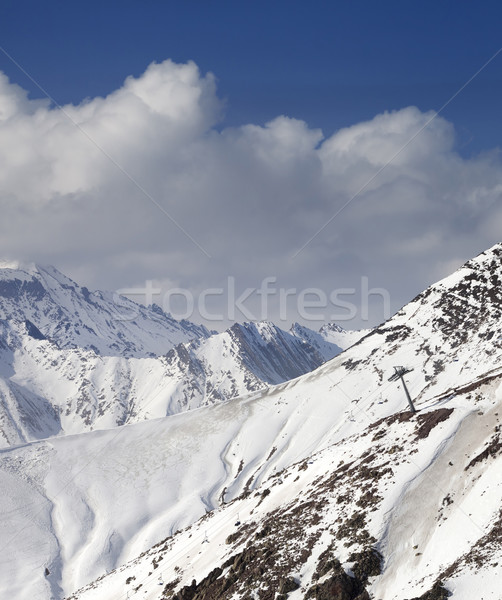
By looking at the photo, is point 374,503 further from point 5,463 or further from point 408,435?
point 5,463

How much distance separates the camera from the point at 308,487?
45344mm

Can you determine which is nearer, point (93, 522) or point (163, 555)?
point (163, 555)

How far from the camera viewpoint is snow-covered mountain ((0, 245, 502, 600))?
29.0 meters

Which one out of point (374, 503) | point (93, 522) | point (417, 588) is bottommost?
point (417, 588)

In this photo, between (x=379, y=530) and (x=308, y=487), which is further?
(x=308, y=487)

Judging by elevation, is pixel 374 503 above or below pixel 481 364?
above

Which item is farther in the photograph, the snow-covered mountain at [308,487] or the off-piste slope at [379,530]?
the snow-covered mountain at [308,487]

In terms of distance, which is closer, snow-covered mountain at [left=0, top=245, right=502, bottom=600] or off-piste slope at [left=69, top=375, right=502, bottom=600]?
off-piste slope at [left=69, top=375, right=502, bottom=600]

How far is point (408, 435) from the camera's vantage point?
142 ft

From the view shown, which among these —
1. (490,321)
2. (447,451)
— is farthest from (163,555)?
(490,321)

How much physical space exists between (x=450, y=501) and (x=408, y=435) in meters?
11.3

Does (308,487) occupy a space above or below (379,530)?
above

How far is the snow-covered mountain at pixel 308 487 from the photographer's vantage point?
29.0 meters

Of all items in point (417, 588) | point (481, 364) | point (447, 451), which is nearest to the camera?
point (417, 588)
